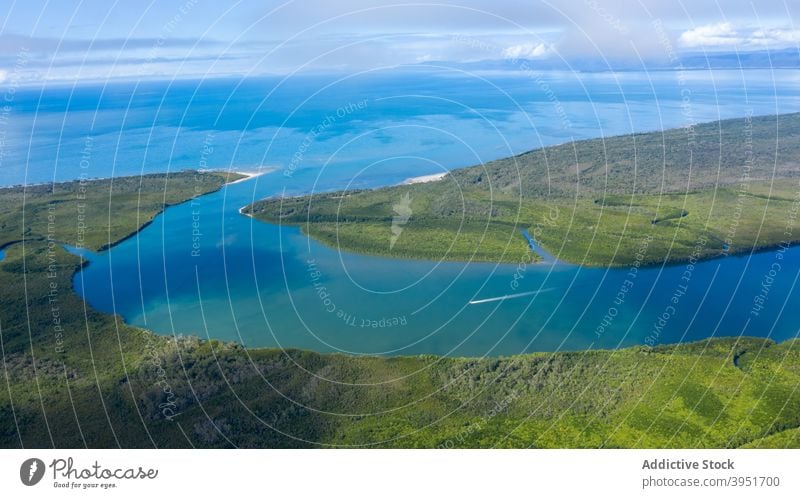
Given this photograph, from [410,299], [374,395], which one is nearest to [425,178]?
[410,299]

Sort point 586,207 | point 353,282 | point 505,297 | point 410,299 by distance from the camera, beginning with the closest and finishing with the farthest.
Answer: point 410,299
point 505,297
point 353,282
point 586,207

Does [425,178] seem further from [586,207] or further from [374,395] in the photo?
[374,395]

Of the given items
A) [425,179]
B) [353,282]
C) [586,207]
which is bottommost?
[353,282]

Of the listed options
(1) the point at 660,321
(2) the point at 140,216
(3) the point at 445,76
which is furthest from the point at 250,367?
(3) the point at 445,76

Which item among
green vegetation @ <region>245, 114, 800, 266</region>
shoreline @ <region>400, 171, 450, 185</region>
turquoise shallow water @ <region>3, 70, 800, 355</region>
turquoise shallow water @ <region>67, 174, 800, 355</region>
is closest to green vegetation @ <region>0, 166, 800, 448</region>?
turquoise shallow water @ <region>67, 174, 800, 355</region>

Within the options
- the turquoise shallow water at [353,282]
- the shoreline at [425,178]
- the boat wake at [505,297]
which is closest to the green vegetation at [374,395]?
the turquoise shallow water at [353,282]

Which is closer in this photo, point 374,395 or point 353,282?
point 374,395

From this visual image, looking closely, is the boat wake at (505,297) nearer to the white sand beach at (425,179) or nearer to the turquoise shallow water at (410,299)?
the turquoise shallow water at (410,299)

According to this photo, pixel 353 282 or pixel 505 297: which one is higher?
pixel 353 282
